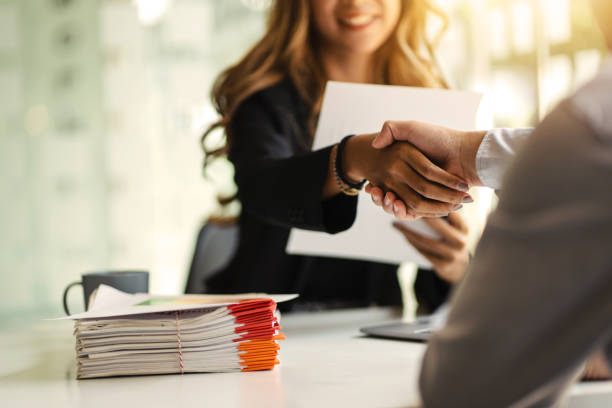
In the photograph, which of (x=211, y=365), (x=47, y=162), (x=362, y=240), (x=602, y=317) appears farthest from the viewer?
(x=47, y=162)

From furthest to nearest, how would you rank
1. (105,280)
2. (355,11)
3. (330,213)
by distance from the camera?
(355,11) → (330,213) → (105,280)

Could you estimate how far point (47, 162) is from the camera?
4.19 m

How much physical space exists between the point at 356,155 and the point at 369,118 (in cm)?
9

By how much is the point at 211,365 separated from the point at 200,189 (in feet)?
12.4

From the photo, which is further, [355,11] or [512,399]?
[355,11]

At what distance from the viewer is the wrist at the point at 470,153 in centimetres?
99

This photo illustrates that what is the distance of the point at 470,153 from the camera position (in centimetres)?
100

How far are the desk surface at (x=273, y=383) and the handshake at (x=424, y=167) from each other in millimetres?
233

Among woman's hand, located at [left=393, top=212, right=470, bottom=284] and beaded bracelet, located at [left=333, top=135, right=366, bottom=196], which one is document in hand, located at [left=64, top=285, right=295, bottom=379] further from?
woman's hand, located at [left=393, top=212, right=470, bottom=284]

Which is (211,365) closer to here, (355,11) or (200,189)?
(355,11)

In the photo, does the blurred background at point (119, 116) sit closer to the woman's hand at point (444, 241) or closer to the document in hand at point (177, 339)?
the woman's hand at point (444, 241)

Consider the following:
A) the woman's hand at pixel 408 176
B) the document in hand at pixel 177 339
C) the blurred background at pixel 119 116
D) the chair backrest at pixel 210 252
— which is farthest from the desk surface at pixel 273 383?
the blurred background at pixel 119 116

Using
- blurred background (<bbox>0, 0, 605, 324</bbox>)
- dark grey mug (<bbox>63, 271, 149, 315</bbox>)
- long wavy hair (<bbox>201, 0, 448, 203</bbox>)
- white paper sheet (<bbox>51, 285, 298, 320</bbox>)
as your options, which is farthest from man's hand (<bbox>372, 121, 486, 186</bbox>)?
blurred background (<bbox>0, 0, 605, 324</bbox>)

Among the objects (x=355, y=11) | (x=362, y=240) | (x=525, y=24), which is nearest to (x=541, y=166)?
(x=362, y=240)
